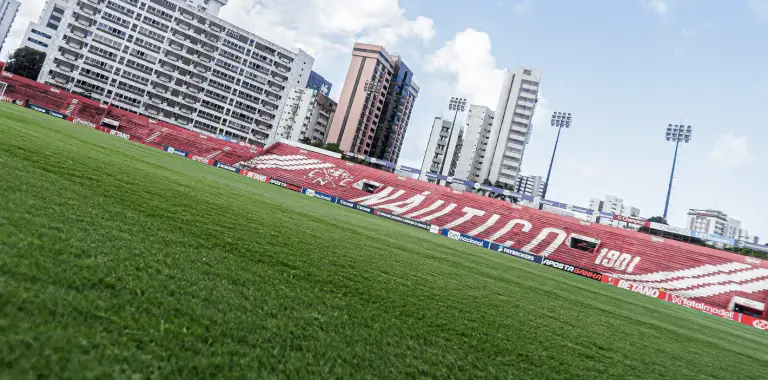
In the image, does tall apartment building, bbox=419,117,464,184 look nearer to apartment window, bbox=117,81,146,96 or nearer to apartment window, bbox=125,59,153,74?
apartment window, bbox=125,59,153,74

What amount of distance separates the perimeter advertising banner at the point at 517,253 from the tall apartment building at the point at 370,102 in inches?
2266

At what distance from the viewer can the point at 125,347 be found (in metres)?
1.45

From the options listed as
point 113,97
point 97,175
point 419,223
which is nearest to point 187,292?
point 97,175

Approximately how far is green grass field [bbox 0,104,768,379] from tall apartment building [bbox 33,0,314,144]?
67889 mm

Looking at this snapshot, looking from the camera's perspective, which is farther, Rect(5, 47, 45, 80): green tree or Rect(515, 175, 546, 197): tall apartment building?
Rect(515, 175, 546, 197): tall apartment building

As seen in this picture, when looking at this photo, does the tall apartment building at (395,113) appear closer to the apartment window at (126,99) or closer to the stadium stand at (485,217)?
the apartment window at (126,99)

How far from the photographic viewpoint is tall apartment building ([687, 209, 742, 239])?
12361cm

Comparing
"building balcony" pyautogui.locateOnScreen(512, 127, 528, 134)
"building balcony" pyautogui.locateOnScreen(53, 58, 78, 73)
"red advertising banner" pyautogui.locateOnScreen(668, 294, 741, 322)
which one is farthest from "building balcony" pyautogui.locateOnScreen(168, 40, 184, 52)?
"red advertising banner" pyautogui.locateOnScreen(668, 294, 741, 322)

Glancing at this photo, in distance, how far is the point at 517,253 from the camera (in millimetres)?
22672

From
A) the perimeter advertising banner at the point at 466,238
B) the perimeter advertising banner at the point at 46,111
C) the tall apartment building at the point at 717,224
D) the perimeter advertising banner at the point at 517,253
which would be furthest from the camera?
the tall apartment building at the point at 717,224

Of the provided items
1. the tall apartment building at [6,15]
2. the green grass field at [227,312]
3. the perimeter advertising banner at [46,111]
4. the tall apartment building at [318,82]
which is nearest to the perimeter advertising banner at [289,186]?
the perimeter advertising banner at [46,111]

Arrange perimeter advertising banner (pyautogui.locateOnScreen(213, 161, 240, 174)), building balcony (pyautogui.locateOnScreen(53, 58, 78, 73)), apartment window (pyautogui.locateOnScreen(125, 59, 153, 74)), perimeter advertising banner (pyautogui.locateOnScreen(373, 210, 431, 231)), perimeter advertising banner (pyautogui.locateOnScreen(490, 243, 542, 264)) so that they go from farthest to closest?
1. apartment window (pyautogui.locateOnScreen(125, 59, 153, 74))
2. building balcony (pyautogui.locateOnScreen(53, 58, 78, 73))
3. perimeter advertising banner (pyautogui.locateOnScreen(213, 161, 240, 174))
4. perimeter advertising banner (pyautogui.locateOnScreen(373, 210, 431, 231))
5. perimeter advertising banner (pyautogui.locateOnScreen(490, 243, 542, 264))

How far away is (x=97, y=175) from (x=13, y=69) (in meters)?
81.1

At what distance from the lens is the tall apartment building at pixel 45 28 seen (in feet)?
250
